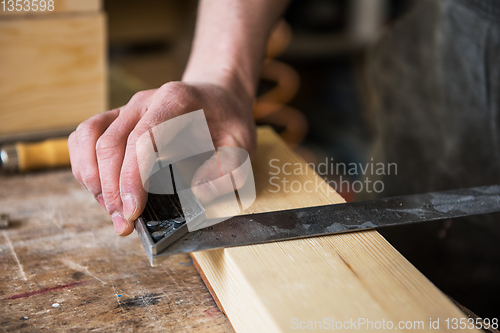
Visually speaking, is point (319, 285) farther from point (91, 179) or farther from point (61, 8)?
point (61, 8)

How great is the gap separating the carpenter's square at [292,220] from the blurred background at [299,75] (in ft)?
1.33

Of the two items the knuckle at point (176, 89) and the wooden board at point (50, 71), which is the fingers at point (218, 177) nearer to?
the knuckle at point (176, 89)

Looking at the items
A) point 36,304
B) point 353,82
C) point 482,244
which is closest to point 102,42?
point 36,304

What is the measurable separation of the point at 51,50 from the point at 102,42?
127 millimetres

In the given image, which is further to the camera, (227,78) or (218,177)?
(227,78)

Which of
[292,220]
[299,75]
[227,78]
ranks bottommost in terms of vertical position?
[299,75]

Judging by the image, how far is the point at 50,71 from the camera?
108cm

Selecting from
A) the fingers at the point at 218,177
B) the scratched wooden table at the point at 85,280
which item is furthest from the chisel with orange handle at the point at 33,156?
the fingers at the point at 218,177

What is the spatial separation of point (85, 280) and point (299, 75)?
2.76 metres

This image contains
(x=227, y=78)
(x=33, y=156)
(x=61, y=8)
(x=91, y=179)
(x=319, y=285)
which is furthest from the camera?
(x=61, y=8)

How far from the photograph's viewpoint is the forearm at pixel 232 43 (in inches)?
31.0

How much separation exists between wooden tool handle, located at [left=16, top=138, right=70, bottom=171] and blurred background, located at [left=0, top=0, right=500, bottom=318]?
230 millimetres

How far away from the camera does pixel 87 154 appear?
587 mm

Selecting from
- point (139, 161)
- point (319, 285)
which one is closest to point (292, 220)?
point (319, 285)
